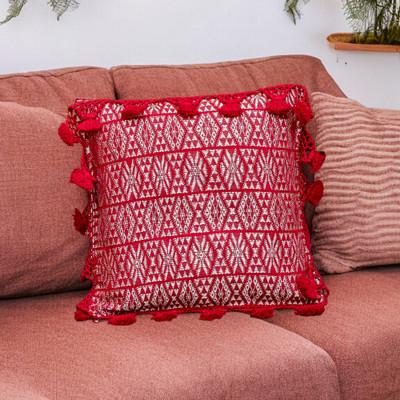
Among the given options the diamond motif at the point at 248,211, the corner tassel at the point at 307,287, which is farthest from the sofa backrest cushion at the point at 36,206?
the corner tassel at the point at 307,287

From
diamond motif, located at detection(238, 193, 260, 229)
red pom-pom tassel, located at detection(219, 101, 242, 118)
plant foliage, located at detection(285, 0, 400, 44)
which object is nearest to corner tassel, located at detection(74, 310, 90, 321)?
diamond motif, located at detection(238, 193, 260, 229)

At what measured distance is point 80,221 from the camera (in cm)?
159

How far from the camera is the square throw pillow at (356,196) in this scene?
1786mm

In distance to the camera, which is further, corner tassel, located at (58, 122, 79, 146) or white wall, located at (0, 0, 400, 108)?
white wall, located at (0, 0, 400, 108)

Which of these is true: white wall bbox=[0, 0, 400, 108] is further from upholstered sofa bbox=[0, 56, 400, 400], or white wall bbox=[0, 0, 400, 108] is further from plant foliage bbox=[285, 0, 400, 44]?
upholstered sofa bbox=[0, 56, 400, 400]

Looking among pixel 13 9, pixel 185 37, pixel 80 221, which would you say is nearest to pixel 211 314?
pixel 80 221

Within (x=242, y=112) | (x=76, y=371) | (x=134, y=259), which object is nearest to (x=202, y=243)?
(x=134, y=259)

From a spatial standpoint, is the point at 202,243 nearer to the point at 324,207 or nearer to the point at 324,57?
the point at 324,207

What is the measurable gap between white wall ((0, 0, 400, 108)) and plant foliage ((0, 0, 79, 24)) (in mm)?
→ 21

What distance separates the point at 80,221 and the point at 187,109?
0.30m

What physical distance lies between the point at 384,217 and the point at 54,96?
763 millimetres

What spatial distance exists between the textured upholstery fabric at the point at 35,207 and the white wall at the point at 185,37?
50cm

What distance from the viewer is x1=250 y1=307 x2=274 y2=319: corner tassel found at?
5.02ft

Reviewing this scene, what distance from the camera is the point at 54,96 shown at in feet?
5.85
